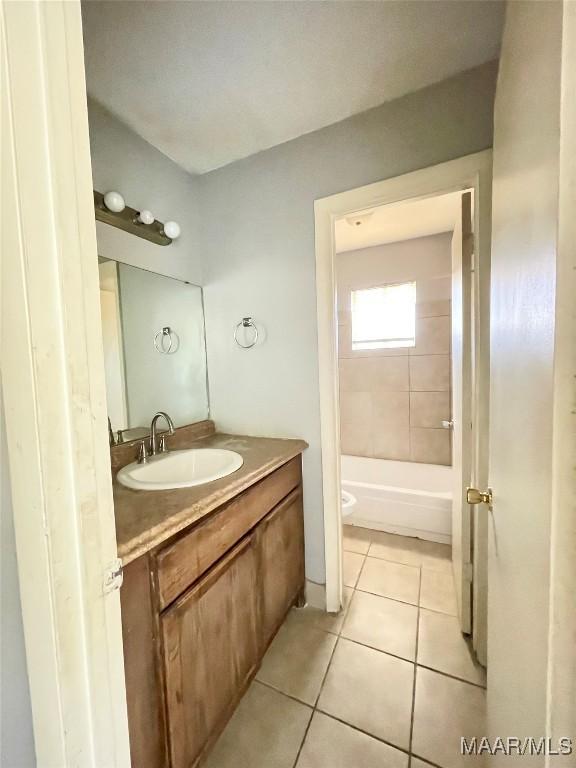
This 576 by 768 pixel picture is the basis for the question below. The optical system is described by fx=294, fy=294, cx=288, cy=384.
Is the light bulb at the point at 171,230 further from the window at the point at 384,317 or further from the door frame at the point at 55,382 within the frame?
the window at the point at 384,317

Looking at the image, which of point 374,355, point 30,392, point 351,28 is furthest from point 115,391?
point 374,355

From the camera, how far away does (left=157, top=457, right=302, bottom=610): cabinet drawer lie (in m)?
0.79

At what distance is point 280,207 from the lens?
5.03 feet

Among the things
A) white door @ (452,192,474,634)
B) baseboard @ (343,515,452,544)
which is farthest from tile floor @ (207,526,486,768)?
baseboard @ (343,515,452,544)

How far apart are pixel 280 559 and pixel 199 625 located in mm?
521

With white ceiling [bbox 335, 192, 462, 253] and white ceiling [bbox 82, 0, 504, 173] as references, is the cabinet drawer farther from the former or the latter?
white ceiling [bbox 335, 192, 462, 253]

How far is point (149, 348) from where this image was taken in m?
1.53

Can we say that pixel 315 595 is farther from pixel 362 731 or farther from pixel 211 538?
pixel 211 538

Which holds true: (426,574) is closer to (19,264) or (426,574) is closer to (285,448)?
(285,448)

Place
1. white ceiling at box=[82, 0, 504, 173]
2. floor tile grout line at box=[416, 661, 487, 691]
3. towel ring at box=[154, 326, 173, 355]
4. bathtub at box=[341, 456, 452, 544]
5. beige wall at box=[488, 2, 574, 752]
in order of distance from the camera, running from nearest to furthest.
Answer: beige wall at box=[488, 2, 574, 752], white ceiling at box=[82, 0, 504, 173], floor tile grout line at box=[416, 661, 487, 691], towel ring at box=[154, 326, 173, 355], bathtub at box=[341, 456, 452, 544]

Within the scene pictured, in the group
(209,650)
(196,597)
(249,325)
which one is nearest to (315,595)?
(209,650)

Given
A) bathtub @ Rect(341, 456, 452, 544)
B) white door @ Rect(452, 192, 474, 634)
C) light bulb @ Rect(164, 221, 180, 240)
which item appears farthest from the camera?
bathtub @ Rect(341, 456, 452, 544)

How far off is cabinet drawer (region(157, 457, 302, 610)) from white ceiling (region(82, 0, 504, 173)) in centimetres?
160

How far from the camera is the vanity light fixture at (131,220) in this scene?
4.01ft
